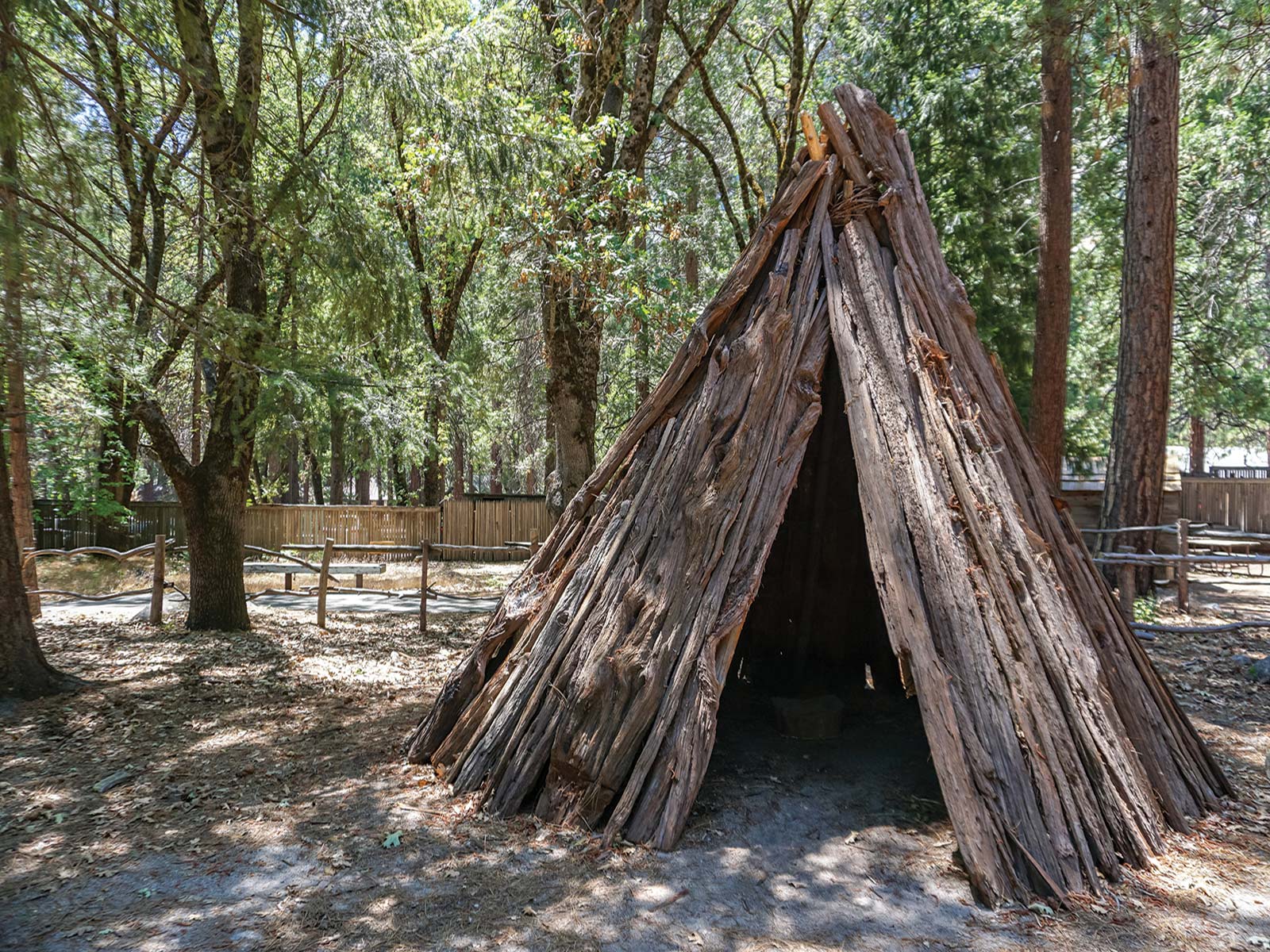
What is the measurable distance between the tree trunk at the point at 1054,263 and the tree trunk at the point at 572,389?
5.77 meters

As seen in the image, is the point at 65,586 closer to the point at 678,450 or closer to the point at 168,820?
the point at 168,820

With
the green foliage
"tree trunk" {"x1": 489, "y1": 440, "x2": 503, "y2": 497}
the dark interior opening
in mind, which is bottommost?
the dark interior opening

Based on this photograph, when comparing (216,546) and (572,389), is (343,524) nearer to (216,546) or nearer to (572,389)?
(216,546)

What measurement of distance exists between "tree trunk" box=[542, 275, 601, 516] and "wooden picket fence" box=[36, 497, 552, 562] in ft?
37.2

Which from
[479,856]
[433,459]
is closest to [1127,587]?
[479,856]

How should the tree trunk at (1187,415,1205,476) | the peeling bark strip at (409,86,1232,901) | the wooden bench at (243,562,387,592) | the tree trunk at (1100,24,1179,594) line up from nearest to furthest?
1. the peeling bark strip at (409,86,1232,901)
2. the tree trunk at (1100,24,1179,594)
3. the wooden bench at (243,562,387,592)
4. the tree trunk at (1187,415,1205,476)

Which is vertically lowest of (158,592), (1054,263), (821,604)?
(158,592)

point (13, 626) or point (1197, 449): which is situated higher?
point (1197, 449)

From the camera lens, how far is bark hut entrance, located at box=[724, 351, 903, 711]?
6.73 metres

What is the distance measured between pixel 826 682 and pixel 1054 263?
6.83 m

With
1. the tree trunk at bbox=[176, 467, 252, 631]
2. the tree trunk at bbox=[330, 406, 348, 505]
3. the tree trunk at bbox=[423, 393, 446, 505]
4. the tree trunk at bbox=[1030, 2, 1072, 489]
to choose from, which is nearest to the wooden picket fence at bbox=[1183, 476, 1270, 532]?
the tree trunk at bbox=[1030, 2, 1072, 489]

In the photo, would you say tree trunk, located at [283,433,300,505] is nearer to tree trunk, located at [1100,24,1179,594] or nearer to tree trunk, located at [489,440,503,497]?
tree trunk, located at [489,440,503,497]

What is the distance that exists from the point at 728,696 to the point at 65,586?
13.0 metres

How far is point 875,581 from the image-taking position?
4.50m
